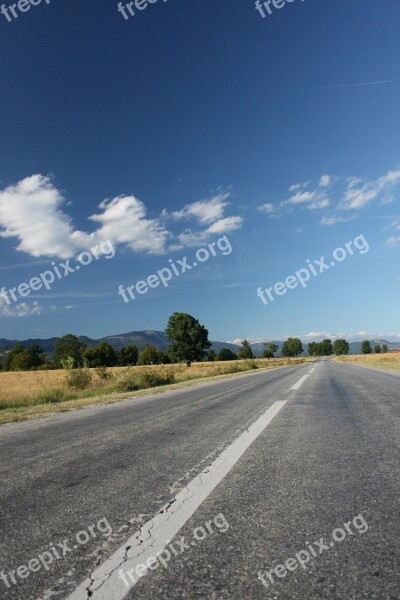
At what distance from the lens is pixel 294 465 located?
389 centimetres

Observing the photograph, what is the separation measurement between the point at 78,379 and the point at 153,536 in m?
18.3

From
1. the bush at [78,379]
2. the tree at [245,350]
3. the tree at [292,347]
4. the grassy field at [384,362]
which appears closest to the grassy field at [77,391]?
the bush at [78,379]

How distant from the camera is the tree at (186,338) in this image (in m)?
68.8

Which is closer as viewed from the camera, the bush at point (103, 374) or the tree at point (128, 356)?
the bush at point (103, 374)

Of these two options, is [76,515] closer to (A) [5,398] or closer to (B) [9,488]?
(B) [9,488]

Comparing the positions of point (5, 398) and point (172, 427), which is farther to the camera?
point (5, 398)

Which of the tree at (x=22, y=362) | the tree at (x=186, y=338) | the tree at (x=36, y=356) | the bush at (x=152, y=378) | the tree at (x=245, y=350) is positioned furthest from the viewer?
the tree at (x=245, y=350)

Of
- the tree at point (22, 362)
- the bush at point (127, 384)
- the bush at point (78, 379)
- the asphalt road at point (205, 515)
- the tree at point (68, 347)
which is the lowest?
the asphalt road at point (205, 515)

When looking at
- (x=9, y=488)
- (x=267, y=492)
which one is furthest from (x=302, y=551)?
(x=9, y=488)

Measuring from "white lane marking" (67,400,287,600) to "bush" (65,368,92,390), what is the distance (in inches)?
652

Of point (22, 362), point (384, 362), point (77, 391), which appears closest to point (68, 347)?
point (22, 362)

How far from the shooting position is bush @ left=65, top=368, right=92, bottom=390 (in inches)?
758

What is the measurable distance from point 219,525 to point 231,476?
106 centimetres

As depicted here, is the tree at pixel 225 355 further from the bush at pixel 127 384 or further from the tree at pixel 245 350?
the bush at pixel 127 384
